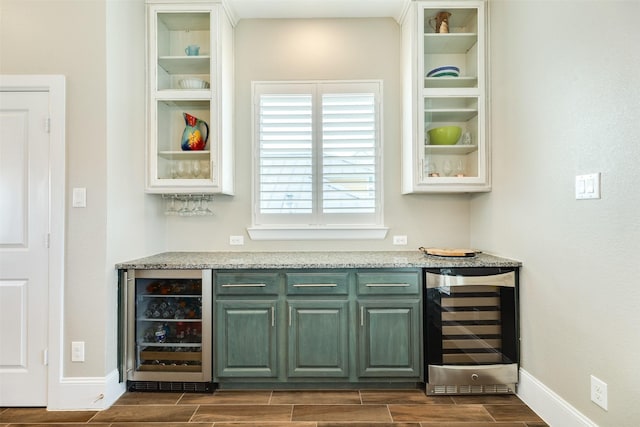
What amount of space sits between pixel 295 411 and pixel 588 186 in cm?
220

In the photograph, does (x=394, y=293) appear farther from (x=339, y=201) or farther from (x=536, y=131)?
(x=536, y=131)

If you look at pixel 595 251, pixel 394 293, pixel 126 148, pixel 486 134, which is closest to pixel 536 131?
pixel 486 134

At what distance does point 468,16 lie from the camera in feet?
9.77

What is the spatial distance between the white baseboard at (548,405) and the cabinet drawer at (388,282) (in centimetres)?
93

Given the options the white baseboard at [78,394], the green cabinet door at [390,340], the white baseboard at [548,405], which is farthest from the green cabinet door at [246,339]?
the white baseboard at [548,405]

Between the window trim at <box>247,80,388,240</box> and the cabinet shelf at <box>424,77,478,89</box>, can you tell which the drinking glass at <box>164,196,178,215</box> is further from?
the cabinet shelf at <box>424,77,478,89</box>

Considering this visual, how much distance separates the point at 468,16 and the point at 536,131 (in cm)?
135

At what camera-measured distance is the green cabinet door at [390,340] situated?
99.5 inches

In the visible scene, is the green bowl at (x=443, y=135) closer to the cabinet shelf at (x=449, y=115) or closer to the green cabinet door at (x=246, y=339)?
the cabinet shelf at (x=449, y=115)

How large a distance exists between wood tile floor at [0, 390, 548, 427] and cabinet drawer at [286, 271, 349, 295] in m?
0.74

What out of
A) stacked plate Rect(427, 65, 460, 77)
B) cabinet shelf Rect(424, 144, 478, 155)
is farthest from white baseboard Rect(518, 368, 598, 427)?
stacked plate Rect(427, 65, 460, 77)

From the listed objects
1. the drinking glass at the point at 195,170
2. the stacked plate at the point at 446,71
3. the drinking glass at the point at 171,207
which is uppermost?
the stacked plate at the point at 446,71

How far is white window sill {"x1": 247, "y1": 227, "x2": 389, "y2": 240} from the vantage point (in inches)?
125

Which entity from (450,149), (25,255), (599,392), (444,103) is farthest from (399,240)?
(25,255)
